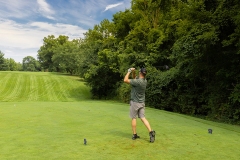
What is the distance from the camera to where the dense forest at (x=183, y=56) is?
12641 millimetres

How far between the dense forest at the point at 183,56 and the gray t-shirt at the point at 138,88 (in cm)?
742

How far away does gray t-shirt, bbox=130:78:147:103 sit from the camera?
6.05 metres

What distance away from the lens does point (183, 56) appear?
1408 cm

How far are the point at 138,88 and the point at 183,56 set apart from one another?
348 inches

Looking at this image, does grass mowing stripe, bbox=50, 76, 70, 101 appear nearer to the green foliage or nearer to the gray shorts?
the green foliage

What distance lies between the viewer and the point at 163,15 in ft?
79.9

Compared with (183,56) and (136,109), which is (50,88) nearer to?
(183,56)

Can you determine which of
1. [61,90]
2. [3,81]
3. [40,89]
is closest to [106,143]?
[61,90]

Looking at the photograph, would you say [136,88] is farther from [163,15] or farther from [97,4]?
[97,4]

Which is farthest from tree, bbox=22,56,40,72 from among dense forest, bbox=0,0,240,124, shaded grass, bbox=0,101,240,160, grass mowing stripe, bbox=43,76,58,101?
shaded grass, bbox=0,101,240,160

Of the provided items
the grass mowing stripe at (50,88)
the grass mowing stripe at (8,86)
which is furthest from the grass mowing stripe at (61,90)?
the grass mowing stripe at (8,86)

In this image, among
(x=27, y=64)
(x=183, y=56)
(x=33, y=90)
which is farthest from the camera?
(x=27, y=64)

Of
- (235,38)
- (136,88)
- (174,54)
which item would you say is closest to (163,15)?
(174,54)

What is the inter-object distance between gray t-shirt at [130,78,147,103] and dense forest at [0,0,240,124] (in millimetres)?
7417
